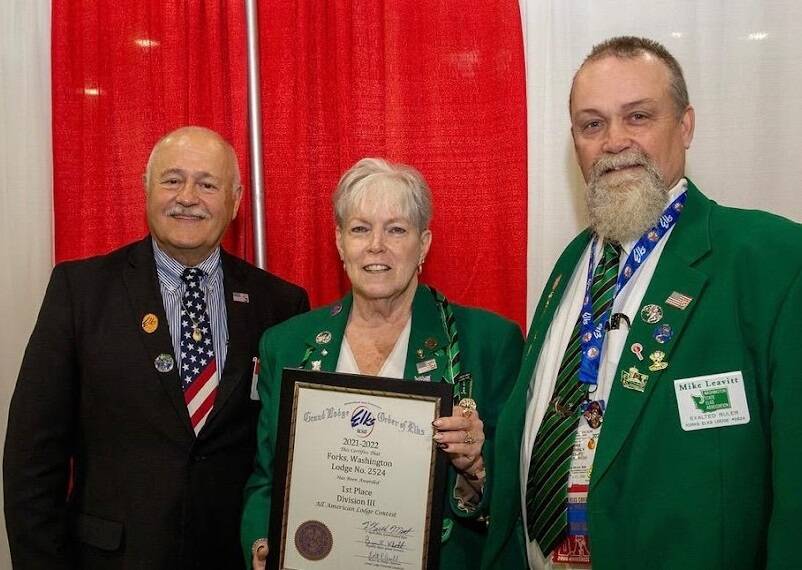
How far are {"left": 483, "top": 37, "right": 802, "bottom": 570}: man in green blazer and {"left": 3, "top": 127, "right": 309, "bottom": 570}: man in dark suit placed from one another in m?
1.03

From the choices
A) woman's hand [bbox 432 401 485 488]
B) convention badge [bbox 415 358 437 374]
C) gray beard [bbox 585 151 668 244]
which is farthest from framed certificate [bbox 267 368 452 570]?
gray beard [bbox 585 151 668 244]

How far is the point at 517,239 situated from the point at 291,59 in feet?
4.70

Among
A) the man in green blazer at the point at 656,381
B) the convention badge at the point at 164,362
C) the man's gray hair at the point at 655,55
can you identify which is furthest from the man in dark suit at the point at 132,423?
the man's gray hair at the point at 655,55

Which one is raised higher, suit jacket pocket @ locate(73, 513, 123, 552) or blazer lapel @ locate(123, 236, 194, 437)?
blazer lapel @ locate(123, 236, 194, 437)

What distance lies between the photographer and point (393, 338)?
2.60 meters

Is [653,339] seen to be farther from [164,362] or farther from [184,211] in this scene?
[184,211]

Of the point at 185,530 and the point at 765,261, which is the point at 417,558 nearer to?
the point at 185,530

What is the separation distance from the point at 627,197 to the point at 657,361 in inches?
19.7

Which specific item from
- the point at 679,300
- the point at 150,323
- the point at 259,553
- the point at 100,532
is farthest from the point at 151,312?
the point at 679,300

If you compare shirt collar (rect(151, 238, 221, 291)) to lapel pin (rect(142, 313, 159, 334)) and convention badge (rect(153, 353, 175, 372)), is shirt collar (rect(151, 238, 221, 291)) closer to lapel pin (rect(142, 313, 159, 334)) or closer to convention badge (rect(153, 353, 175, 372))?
lapel pin (rect(142, 313, 159, 334))

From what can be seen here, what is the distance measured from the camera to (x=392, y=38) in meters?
3.47

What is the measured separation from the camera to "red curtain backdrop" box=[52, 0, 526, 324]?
3432 mm

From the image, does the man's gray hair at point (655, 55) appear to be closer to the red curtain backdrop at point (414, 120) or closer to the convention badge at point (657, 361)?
the convention badge at point (657, 361)

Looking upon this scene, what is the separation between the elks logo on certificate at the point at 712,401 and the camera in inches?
70.2
